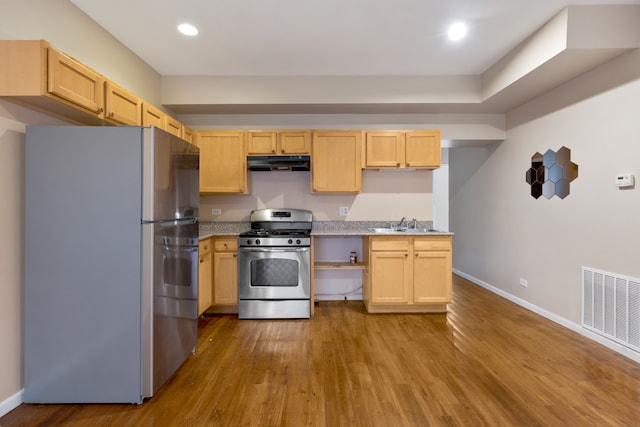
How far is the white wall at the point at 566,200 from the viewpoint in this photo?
257 cm

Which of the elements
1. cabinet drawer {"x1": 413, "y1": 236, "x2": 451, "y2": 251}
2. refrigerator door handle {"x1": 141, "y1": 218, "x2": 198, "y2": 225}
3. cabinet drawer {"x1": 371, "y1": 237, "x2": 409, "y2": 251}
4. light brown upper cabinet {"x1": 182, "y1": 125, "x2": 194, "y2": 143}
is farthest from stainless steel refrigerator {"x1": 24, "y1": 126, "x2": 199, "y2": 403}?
cabinet drawer {"x1": 413, "y1": 236, "x2": 451, "y2": 251}

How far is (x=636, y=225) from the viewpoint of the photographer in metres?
2.48

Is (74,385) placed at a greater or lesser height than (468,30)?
lesser

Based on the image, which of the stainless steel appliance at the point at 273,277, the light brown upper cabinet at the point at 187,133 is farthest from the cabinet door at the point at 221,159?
the stainless steel appliance at the point at 273,277

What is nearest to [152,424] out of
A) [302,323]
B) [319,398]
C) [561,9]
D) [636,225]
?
[319,398]

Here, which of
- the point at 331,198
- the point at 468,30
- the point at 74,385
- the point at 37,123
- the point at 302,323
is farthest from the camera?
the point at 331,198

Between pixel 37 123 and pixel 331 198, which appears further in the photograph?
pixel 331 198

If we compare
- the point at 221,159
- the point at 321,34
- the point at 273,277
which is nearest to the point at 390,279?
the point at 273,277

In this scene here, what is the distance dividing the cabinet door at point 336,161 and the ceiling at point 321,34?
749 millimetres

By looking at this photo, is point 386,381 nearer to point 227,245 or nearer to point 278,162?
point 227,245

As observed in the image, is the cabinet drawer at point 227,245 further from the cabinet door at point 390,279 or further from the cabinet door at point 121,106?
the cabinet door at point 390,279

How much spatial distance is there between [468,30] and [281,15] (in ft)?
5.51

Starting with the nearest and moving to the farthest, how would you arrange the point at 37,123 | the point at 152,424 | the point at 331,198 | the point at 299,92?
the point at 152,424 < the point at 37,123 < the point at 299,92 < the point at 331,198

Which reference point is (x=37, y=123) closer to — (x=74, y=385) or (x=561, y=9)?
(x=74, y=385)
